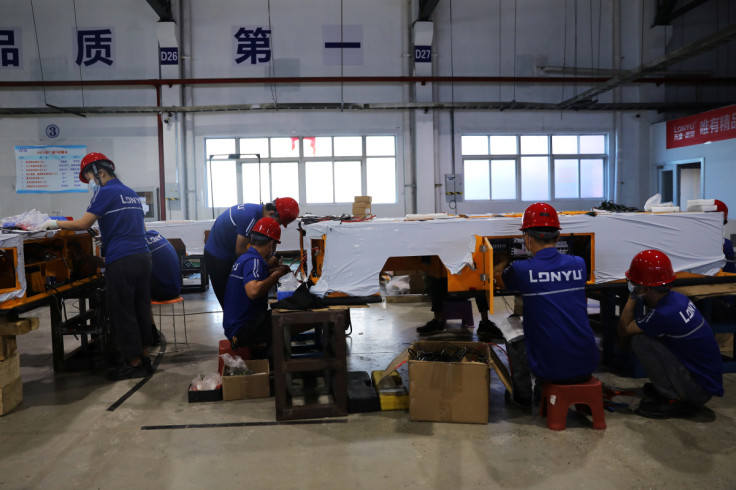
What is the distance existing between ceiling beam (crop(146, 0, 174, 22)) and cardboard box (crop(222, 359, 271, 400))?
7.82 metres

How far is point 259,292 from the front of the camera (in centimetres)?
320

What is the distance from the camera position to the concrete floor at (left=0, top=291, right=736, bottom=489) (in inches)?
87.9

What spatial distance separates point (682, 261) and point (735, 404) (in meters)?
0.97

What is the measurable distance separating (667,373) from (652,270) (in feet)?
1.84

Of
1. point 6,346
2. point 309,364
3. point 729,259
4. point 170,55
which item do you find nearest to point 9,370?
point 6,346

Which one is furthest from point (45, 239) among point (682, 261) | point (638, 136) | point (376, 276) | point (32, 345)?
point (638, 136)

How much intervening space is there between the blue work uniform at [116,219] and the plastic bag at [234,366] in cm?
103

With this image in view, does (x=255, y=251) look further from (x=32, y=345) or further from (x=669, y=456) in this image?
(x=32, y=345)

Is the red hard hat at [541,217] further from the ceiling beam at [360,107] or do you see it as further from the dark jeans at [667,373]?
the ceiling beam at [360,107]

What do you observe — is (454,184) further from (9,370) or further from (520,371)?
(9,370)

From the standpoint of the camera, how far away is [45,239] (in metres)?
3.71

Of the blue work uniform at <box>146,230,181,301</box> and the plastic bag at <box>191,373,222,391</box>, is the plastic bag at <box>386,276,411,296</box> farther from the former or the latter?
the blue work uniform at <box>146,230,181,301</box>

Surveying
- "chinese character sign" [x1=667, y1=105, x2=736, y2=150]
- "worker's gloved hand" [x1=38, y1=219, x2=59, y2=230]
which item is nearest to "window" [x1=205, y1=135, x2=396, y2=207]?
"chinese character sign" [x1=667, y1=105, x2=736, y2=150]

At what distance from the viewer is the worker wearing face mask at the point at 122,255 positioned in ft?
11.5
